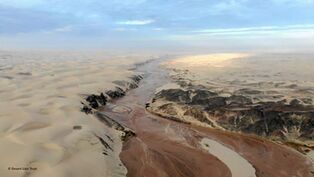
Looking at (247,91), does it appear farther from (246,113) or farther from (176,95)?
(246,113)

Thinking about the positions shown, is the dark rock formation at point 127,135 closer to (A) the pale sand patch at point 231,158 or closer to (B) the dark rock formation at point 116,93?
(A) the pale sand patch at point 231,158

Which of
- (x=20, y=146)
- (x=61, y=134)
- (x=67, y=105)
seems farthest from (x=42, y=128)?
(x=67, y=105)

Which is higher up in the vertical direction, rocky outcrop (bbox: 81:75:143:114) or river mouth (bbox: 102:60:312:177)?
rocky outcrop (bbox: 81:75:143:114)

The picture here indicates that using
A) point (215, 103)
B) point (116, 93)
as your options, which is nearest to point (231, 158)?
point (215, 103)

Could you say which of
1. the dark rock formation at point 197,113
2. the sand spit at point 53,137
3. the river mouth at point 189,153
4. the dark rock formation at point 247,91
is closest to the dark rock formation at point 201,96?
the dark rock formation at point 197,113

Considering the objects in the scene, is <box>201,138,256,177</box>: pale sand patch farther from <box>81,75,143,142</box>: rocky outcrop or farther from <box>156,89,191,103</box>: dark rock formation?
<box>156,89,191,103</box>: dark rock formation

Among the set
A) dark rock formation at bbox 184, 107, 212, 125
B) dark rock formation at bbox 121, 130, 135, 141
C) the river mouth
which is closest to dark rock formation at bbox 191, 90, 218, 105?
dark rock formation at bbox 184, 107, 212, 125
